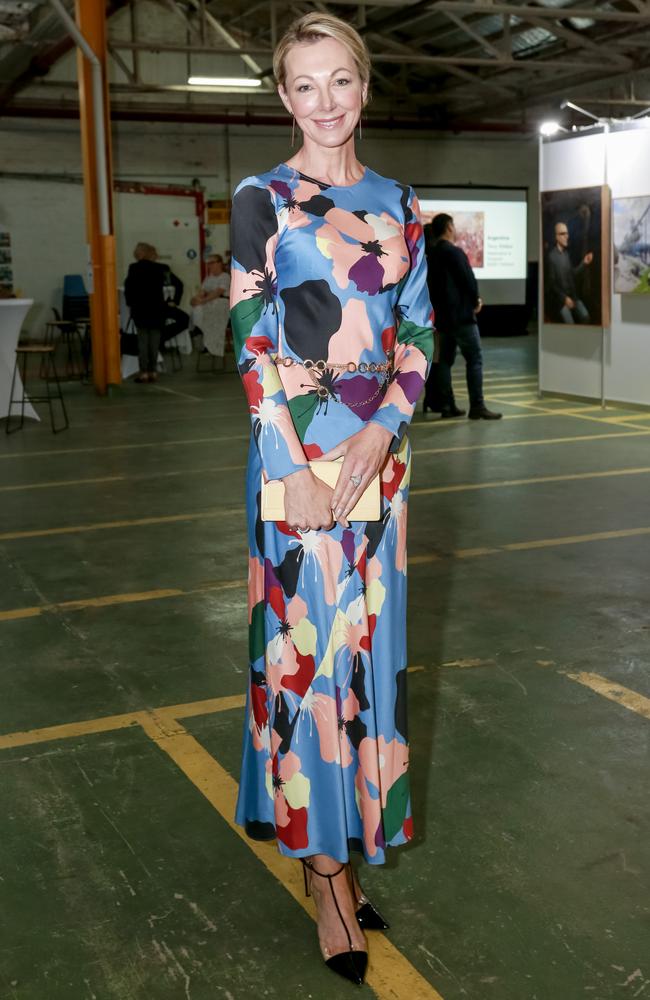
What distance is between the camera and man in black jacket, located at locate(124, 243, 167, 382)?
12680 mm

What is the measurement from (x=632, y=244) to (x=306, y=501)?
814 cm

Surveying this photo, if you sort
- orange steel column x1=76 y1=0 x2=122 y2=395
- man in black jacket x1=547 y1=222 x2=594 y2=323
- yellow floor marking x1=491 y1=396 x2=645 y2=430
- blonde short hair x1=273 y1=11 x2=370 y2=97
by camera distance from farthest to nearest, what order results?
orange steel column x1=76 y1=0 x2=122 y2=395
man in black jacket x1=547 y1=222 x2=594 y2=323
yellow floor marking x1=491 y1=396 x2=645 y2=430
blonde short hair x1=273 y1=11 x2=370 y2=97

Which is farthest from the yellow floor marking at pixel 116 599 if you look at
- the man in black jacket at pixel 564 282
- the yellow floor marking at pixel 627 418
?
the man in black jacket at pixel 564 282

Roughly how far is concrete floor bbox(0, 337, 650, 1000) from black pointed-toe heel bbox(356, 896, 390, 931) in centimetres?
3

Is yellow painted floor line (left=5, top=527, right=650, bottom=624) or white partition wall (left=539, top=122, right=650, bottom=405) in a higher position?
white partition wall (left=539, top=122, right=650, bottom=405)

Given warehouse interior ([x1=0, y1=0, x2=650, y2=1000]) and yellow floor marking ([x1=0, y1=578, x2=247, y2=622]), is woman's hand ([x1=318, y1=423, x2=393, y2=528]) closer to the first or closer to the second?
warehouse interior ([x1=0, y1=0, x2=650, y2=1000])

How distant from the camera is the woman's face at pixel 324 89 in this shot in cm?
194

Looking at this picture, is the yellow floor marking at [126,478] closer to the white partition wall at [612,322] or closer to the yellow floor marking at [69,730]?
the yellow floor marking at [69,730]

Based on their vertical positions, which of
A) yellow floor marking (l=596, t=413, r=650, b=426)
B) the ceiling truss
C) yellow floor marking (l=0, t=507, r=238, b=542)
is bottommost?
yellow floor marking (l=0, t=507, r=238, b=542)

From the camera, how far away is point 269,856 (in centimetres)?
248

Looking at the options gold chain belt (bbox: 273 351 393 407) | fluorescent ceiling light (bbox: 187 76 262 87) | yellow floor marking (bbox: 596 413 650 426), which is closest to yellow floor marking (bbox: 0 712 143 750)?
gold chain belt (bbox: 273 351 393 407)

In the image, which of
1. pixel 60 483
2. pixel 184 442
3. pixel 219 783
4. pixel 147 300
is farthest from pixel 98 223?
pixel 219 783

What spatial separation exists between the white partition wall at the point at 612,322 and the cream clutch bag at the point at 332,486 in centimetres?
799

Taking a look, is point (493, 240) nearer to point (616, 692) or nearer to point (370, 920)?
point (616, 692)
